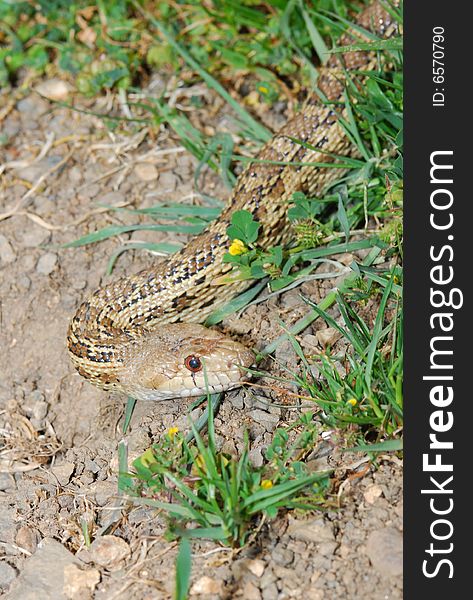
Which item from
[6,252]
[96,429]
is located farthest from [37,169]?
[96,429]

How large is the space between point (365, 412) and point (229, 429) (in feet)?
2.72

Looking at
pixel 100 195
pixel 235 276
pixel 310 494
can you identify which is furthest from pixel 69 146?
pixel 310 494

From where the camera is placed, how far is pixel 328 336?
478 cm

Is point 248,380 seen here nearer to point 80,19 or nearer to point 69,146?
point 69,146

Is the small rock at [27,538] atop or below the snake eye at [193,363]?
below

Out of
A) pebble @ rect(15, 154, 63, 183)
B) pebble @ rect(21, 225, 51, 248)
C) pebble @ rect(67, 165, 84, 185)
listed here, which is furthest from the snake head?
pebble @ rect(15, 154, 63, 183)

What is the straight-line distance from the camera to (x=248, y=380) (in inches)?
185

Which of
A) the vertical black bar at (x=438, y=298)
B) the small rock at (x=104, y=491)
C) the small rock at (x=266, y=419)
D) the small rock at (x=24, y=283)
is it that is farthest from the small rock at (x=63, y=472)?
the vertical black bar at (x=438, y=298)

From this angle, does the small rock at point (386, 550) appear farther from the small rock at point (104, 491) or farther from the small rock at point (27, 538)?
the small rock at point (27, 538)

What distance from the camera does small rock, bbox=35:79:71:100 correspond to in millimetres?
6730

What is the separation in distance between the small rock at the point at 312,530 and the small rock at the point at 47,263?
2.74 metres

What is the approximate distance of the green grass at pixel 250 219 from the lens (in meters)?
3.98

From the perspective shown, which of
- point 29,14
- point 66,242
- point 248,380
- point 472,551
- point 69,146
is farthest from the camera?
point 29,14

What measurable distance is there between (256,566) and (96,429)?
61.5 inches
